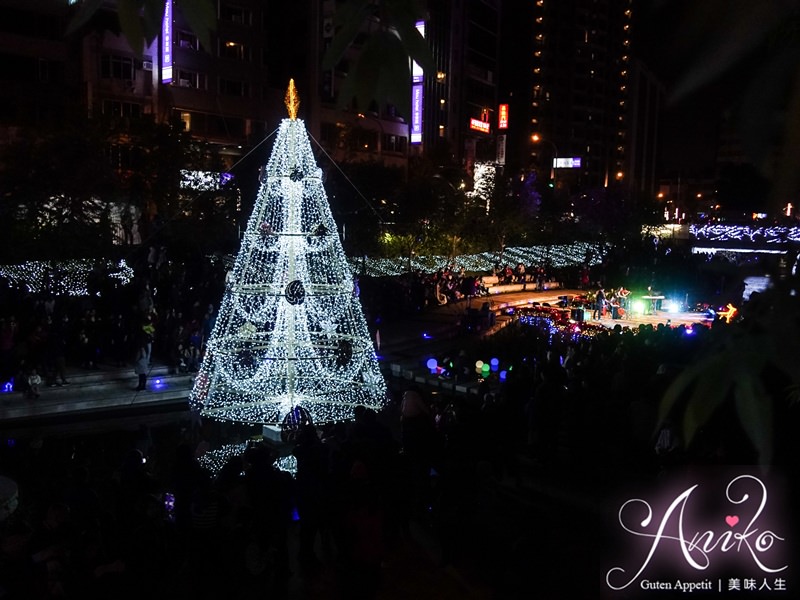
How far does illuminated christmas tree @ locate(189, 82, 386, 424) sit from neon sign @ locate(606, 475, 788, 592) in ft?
21.0

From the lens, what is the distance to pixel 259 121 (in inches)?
1511

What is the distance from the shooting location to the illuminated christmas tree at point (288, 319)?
10.8m

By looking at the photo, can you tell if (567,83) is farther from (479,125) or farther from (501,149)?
(501,149)

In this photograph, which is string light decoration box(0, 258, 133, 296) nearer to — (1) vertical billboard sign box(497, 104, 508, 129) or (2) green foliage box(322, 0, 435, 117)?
(2) green foliage box(322, 0, 435, 117)

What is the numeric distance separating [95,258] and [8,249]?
6.31ft

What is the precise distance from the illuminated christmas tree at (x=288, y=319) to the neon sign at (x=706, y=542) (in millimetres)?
6406

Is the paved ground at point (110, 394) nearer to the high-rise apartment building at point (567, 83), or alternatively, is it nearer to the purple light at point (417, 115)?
the purple light at point (417, 115)

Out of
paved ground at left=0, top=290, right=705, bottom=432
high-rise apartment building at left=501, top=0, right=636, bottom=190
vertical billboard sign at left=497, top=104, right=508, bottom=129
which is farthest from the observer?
high-rise apartment building at left=501, top=0, right=636, bottom=190

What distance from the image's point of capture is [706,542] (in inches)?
184

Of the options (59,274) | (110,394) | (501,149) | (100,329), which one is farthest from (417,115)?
(110,394)

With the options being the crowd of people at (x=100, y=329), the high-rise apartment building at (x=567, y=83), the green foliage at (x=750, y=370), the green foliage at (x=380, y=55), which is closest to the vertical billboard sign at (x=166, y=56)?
the crowd of people at (x=100, y=329)

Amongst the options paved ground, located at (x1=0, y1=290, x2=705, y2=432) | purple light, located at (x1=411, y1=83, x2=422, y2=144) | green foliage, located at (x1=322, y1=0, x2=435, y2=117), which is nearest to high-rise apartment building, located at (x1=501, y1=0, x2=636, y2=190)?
purple light, located at (x1=411, y1=83, x2=422, y2=144)

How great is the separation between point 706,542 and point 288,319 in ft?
24.5

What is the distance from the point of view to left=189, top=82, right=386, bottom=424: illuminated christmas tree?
1079 centimetres
